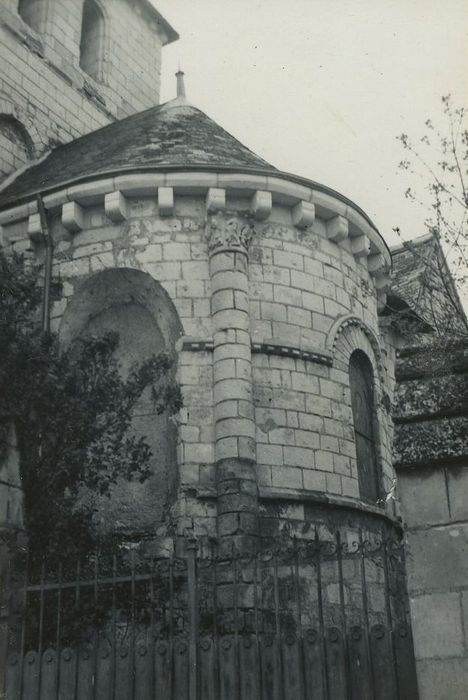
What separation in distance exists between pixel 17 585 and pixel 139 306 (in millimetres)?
5136

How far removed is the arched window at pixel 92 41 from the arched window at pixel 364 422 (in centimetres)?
952

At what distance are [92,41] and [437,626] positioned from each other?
54.4ft

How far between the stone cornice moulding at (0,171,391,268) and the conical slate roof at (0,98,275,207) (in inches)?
5.0

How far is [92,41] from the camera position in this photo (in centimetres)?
1806

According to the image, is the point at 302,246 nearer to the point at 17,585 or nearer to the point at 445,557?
the point at 17,585

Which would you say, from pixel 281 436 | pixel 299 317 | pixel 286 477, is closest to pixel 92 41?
pixel 299 317

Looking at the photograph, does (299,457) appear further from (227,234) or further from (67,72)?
(67,72)

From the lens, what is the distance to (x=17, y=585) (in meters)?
6.29

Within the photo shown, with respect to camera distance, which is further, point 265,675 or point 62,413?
point 62,413

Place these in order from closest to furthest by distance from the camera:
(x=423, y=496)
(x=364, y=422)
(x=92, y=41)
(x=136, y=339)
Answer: (x=423, y=496)
(x=136, y=339)
(x=364, y=422)
(x=92, y=41)

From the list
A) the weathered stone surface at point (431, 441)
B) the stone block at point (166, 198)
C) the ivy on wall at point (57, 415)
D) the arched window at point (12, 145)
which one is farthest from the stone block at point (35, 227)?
the weathered stone surface at point (431, 441)

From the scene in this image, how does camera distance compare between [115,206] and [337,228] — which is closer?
[115,206]

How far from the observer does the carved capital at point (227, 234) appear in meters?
10.3

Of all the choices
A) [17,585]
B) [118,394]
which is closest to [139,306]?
[118,394]
